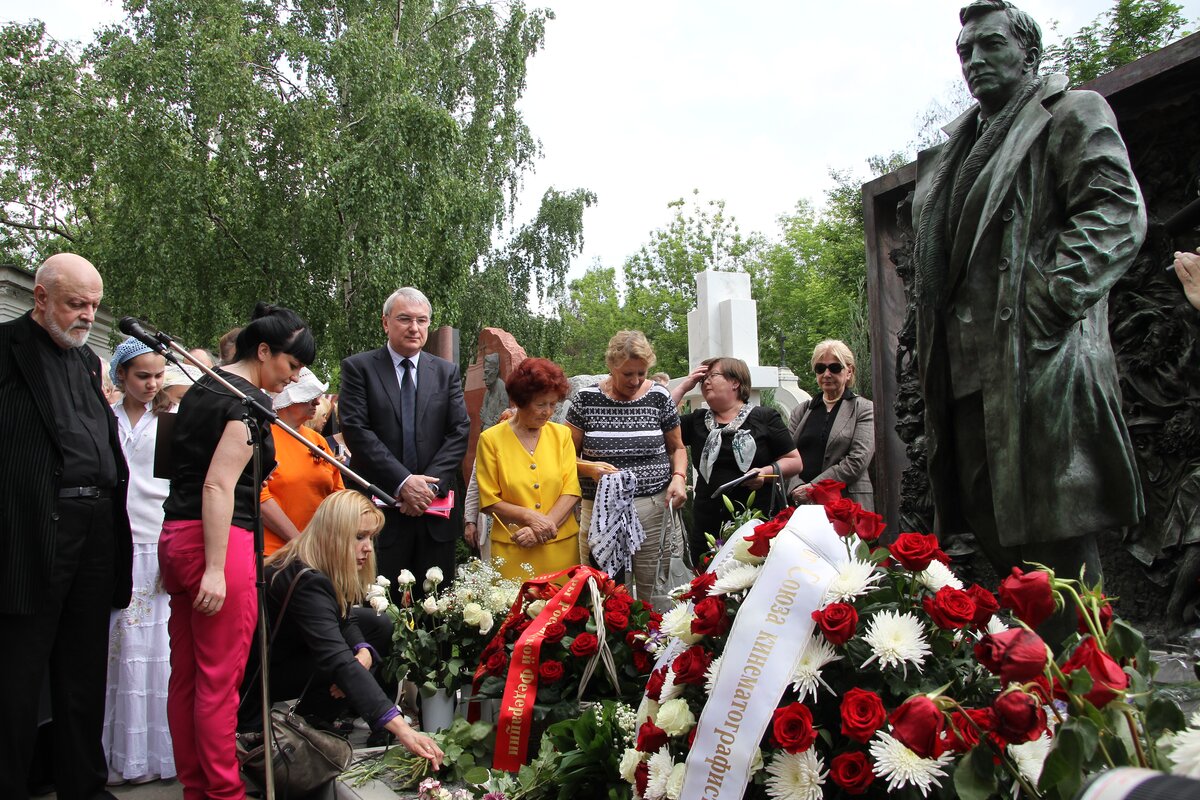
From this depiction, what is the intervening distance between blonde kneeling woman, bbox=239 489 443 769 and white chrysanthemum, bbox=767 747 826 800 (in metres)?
1.79

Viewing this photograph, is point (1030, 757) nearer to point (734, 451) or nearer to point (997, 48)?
point (997, 48)

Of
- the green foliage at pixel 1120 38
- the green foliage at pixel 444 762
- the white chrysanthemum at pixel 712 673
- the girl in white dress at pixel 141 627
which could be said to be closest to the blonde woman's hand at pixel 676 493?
the green foliage at pixel 444 762

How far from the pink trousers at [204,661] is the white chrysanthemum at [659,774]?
1.81 meters

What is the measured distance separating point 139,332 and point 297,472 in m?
1.89

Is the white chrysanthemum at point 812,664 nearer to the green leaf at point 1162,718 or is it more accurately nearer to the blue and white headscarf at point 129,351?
the green leaf at point 1162,718

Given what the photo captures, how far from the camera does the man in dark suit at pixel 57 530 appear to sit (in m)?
3.21

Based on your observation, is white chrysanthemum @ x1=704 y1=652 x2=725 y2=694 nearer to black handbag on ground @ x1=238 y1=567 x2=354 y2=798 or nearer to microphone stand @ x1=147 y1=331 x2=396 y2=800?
microphone stand @ x1=147 y1=331 x2=396 y2=800

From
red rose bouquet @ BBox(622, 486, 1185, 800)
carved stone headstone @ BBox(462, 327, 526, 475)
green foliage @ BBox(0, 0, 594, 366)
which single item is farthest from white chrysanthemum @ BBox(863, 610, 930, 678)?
green foliage @ BBox(0, 0, 594, 366)

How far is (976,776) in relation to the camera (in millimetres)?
1349

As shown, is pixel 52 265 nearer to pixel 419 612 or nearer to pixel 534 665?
pixel 419 612

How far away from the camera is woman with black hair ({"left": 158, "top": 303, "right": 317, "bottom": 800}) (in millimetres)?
3104

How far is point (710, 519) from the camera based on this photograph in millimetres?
5137

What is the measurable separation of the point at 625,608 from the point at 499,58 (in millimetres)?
22459

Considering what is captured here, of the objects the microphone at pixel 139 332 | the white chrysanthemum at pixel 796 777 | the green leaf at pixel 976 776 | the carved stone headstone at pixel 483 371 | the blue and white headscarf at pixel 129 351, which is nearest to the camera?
the green leaf at pixel 976 776
